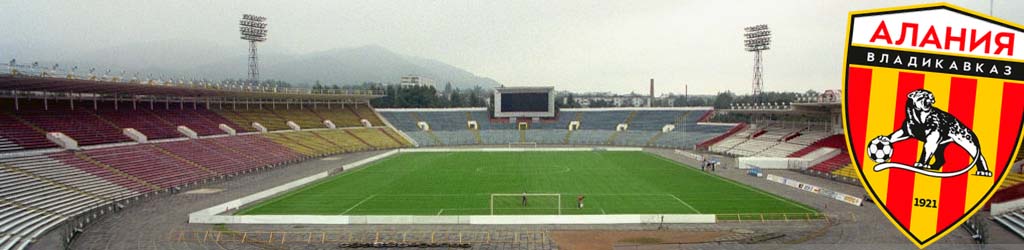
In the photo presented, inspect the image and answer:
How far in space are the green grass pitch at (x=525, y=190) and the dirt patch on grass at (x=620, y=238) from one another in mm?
4000

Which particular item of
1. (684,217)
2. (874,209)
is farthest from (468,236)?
(874,209)

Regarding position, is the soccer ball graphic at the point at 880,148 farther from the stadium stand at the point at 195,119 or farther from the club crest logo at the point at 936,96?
the stadium stand at the point at 195,119

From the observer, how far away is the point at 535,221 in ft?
67.2

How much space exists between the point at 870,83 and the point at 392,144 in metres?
56.2

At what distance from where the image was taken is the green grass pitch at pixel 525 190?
23.8 metres

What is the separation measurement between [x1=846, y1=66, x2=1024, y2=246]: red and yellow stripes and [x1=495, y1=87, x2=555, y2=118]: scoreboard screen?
64.6 meters

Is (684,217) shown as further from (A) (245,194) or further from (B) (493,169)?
(A) (245,194)

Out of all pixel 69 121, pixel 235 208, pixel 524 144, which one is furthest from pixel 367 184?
pixel 524 144

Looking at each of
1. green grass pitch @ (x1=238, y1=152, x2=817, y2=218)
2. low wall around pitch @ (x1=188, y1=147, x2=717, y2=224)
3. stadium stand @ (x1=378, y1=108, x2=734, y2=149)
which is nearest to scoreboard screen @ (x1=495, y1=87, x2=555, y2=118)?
stadium stand @ (x1=378, y1=108, x2=734, y2=149)

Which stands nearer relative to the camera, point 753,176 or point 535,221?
point 535,221

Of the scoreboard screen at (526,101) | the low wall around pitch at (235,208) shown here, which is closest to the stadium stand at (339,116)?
the scoreboard screen at (526,101)

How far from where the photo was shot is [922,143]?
606cm

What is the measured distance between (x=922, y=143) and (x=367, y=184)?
2903 centimetres

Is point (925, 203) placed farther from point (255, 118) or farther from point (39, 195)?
point (255, 118)
